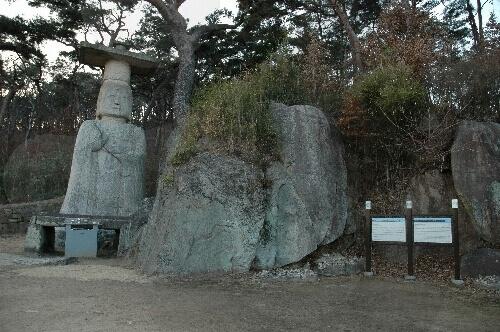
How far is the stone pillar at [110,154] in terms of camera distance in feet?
33.3

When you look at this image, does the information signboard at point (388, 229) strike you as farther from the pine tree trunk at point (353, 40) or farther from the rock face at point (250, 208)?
the pine tree trunk at point (353, 40)

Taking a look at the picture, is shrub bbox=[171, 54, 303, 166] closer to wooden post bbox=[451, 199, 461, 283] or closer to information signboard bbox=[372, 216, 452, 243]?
information signboard bbox=[372, 216, 452, 243]

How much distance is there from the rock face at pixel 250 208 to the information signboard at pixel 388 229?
0.74 meters

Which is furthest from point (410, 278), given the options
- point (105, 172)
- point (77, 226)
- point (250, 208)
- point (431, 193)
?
point (105, 172)

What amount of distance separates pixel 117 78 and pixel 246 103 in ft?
13.9

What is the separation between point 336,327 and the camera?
14.1 feet

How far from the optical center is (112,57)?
10.8 meters

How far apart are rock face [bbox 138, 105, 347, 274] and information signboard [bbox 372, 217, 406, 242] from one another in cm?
74

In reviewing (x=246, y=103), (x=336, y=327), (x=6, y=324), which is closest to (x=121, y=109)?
(x=246, y=103)

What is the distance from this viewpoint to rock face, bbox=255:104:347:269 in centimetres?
726

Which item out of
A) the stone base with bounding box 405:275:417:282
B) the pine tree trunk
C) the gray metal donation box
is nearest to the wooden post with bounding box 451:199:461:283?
the stone base with bounding box 405:275:417:282

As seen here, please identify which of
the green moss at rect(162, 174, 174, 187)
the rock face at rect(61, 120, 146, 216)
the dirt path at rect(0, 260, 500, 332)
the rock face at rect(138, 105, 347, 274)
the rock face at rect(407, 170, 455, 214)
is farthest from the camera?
the rock face at rect(61, 120, 146, 216)

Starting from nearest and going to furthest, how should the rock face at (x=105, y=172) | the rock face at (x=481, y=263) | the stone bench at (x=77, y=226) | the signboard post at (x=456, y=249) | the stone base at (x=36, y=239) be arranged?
the signboard post at (x=456, y=249), the rock face at (x=481, y=263), the stone bench at (x=77, y=226), the stone base at (x=36, y=239), the rock face at (x=105, y=172)

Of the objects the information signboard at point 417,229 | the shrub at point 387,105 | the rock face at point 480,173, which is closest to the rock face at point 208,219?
the information signboard at point 417,229
